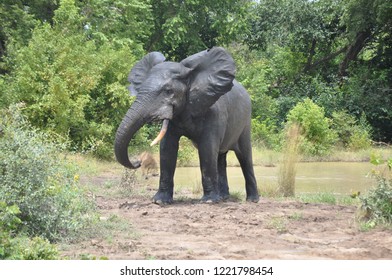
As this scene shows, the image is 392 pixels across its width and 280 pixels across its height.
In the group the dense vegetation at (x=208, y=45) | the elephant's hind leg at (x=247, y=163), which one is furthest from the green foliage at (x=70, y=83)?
the elephant's hind leg at (x=247, y=163)

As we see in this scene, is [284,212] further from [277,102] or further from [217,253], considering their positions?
[277,102]

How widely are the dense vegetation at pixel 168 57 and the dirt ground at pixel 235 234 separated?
0.65 metres

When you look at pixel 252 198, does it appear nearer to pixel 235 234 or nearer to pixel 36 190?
Answer: pixel 235 234

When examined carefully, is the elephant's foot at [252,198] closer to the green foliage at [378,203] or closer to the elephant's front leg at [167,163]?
the elephant's front leg at [167,163]

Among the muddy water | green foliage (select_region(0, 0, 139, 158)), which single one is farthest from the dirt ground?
green foliage (select_region(0, 0, 139, 158))

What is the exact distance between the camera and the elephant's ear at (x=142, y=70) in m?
11.0

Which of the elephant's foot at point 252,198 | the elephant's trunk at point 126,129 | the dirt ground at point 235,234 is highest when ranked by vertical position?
the elephant's trunk at point 126,129

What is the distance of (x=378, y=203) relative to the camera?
27.6 ft

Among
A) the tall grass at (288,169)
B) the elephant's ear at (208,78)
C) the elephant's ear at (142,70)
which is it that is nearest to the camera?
the elephant's ear at (208,78)

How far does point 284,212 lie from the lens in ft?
31.9

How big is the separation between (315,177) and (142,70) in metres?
7.95

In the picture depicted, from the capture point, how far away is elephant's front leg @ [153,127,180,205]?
10711mm

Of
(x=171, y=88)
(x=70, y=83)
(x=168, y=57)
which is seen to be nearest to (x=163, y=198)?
(x=171, y=88)

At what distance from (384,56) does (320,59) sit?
296 cm
